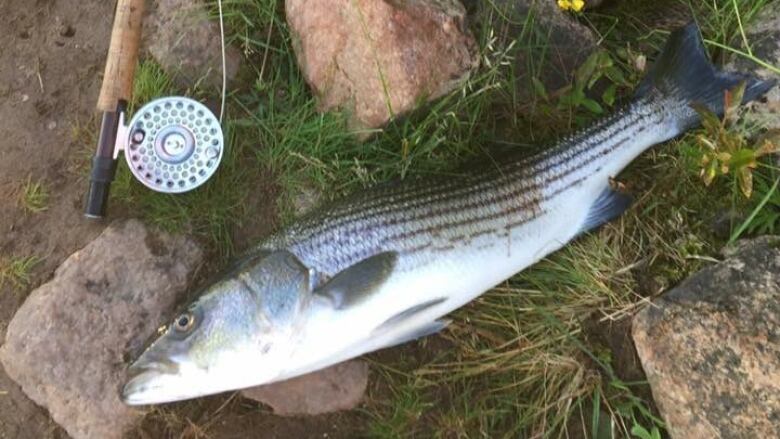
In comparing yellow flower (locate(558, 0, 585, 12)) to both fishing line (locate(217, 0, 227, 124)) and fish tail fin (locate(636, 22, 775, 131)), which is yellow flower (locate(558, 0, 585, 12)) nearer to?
fish tail fin (locate(636, 22, 775, 131))

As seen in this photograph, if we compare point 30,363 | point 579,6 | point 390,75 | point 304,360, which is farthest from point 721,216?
point 30,363

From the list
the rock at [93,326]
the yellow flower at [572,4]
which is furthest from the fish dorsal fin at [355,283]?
the yellow flower at [572,4]

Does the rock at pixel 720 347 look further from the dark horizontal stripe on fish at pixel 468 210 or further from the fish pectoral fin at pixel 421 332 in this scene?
the fish pectoral fin at pixel 421 332

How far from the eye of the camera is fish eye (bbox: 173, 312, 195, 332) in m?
3.16

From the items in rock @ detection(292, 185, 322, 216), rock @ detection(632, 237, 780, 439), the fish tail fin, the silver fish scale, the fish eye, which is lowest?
rock @ detection(632, 237, 780, 439)

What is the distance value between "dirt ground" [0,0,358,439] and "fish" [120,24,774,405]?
594 millimetres

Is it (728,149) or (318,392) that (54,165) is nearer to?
(318,392)

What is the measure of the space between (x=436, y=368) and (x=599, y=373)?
872 millimetres

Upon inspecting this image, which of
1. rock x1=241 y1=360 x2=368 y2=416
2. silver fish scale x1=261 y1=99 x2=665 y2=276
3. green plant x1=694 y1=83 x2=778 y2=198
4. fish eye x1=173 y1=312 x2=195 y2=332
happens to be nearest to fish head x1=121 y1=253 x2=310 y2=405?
fish eye x1=173 y1=312 x2=195 y2=332

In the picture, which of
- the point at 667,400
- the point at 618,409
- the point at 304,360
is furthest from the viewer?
the point at 618,409

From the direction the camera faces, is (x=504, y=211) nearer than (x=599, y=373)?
Yes

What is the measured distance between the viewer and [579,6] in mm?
3980

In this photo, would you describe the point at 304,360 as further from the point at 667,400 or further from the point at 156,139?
the point at 667,400

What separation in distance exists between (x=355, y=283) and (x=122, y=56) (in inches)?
64.8
